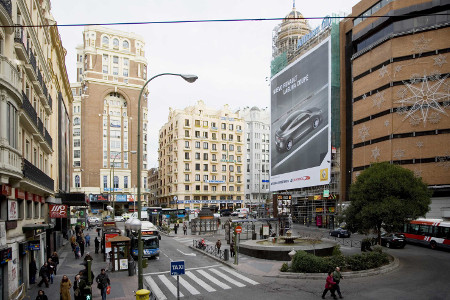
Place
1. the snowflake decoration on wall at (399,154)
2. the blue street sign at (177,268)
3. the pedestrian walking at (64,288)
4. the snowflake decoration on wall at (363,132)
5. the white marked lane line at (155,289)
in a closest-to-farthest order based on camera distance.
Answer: the blue street sign at (177,268) < the pedestrian walking at (64,288) < the white marked lane line at (155,289) < the snowflake decoration on wall at (399,154) < the snowflake decoration on wall at (363,132)

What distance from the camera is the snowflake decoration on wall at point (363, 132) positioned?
5350 centimetres

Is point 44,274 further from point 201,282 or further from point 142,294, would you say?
point 142,294

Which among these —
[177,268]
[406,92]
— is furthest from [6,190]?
[406,92]

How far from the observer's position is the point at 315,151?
62375 mm

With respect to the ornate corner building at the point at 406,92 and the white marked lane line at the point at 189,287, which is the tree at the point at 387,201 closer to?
the white marked lane line at the point at 189,287

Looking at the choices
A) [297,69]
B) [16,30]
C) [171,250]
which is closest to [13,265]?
[16,30]

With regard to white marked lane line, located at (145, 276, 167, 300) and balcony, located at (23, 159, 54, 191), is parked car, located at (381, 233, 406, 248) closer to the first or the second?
white marked lane line, located at (145, 276, 167, 300)

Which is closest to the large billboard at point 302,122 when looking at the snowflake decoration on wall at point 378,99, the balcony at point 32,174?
the snowflake decoration on wall at point 378,99

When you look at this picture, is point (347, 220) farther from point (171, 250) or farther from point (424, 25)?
point (424, 25)

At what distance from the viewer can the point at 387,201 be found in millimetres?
27250

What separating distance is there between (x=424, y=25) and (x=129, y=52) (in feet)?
215

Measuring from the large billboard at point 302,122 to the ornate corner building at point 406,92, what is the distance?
5.46 metres

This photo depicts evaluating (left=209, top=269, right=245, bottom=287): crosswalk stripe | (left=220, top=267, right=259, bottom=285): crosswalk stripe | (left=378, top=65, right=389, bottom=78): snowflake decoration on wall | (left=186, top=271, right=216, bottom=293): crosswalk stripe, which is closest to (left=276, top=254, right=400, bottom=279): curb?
(left=220, top=267, right=259, bottom=285): crosswalk stripe

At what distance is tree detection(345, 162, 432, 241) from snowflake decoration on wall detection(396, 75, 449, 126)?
19.8m
